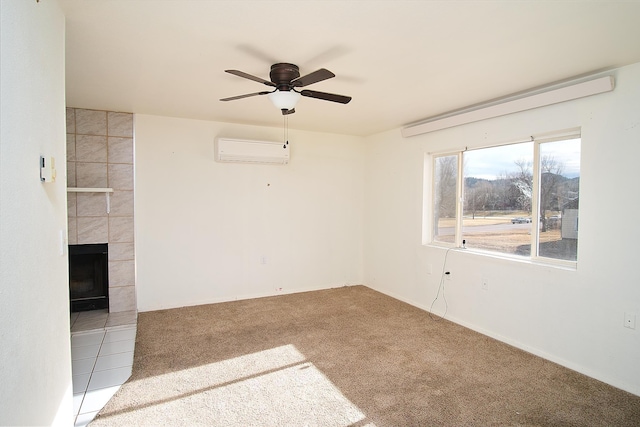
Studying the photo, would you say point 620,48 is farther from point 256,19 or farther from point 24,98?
point 24,98

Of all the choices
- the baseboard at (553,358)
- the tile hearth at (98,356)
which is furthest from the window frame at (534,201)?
the tile hearth at (98,356)

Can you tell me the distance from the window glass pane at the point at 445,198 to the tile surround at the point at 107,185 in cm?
359

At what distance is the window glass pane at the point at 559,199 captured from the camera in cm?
289

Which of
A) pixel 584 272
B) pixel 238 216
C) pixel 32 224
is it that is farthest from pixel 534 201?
pixel 32 224

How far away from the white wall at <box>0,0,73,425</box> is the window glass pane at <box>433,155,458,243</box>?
363 cm

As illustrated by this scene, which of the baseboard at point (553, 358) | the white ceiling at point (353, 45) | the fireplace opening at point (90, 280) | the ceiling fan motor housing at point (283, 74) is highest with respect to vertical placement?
the white ceiling at point (353, 45)

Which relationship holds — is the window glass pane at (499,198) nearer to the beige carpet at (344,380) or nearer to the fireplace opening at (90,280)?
the beige carpet at (344,380)

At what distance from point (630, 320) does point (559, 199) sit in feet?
3.40

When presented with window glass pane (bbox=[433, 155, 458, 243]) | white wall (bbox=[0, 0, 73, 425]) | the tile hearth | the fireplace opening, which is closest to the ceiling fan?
white wall (bbox=[0, 0, 73, 425])

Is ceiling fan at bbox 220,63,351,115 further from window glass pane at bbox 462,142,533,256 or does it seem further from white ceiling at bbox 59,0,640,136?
window glass pane at bbox 462,142,533,256

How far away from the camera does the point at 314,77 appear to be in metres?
2.26

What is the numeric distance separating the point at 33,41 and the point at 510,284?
3.72m

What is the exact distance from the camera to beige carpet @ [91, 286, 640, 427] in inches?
84.9

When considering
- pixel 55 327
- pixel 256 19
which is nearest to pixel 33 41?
pixel 256 19
